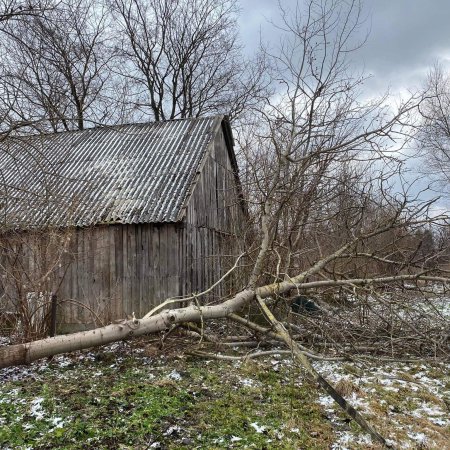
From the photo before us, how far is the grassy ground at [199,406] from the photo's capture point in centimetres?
388

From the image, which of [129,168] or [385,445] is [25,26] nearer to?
[129,168]

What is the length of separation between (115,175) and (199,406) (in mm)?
7371

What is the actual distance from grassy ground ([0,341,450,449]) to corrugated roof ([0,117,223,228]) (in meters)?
3.60

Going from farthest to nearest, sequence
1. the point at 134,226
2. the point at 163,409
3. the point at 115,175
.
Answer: the point at 115,175
the point at 134,226
the point at 163,409

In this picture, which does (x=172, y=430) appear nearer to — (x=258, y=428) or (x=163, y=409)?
(x=163, y=409)

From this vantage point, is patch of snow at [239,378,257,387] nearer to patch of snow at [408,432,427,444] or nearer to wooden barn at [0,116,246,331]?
patch of snow at [408,432,427,444]

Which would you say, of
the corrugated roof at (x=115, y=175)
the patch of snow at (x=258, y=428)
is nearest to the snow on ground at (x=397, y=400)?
the patch of snow at (x=258, y=428)

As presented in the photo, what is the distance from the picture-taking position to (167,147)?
11.5m

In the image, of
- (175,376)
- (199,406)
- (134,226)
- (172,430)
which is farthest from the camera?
(134,226)

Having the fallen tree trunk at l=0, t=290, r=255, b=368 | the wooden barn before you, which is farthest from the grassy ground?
the wooden barn

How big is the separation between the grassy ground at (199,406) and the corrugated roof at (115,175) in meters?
3.60

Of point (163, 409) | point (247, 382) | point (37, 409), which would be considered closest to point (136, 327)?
point (163, 409)

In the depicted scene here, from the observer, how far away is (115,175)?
10.9m

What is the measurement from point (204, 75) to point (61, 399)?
22144mm
